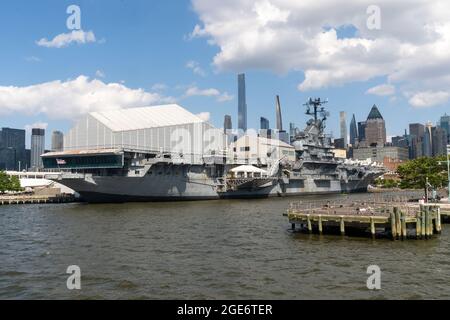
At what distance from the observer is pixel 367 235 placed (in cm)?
3256

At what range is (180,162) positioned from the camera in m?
72.5

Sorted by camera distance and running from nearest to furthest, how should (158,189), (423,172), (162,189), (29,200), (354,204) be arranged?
(354,204), (423,172), (158,189), (162,189), (29,200)

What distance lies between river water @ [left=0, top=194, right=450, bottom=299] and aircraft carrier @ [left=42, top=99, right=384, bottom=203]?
29.7m

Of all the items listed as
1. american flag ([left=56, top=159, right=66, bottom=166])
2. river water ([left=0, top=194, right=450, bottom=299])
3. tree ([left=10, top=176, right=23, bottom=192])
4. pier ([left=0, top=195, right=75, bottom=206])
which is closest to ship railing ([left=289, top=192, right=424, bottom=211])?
river water ([left=0, top=194, right=450, bottom=299])

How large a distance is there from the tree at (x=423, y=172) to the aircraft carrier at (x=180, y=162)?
30.2m

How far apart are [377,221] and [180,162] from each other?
4573cm

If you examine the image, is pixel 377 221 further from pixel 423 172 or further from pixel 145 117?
pixel 145 117

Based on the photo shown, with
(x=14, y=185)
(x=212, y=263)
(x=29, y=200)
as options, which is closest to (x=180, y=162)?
(x=29, y=200)

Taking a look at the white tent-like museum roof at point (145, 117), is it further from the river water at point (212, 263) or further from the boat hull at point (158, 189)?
the river water at point (212, 263)

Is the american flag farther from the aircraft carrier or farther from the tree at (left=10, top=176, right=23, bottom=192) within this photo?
the tree at (left=10, top=176, right=23, bottom=192)

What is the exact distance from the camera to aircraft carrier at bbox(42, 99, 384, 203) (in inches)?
2707
